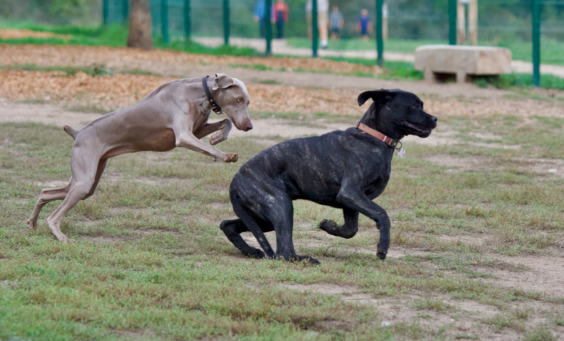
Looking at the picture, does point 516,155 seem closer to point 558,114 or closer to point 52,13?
point 558,114

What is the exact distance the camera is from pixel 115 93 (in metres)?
13.7

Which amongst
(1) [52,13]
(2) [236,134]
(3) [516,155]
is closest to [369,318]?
(3) [516,155]

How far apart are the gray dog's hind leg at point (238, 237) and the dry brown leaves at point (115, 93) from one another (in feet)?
25.1

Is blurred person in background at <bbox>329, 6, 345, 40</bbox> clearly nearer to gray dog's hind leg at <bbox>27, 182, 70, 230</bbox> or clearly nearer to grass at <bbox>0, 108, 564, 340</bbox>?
grass at <bbox>0, 108, 564, 340</bbox>

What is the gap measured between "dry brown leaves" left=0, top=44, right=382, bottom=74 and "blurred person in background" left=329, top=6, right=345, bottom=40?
3960mm

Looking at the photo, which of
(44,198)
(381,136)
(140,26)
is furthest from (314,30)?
(381,136)

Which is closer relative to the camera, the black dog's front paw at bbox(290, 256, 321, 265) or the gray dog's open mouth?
the black dog's front paw at bbox(290, 256, 321, 265)

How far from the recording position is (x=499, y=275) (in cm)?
521

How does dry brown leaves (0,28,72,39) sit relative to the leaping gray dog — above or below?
above

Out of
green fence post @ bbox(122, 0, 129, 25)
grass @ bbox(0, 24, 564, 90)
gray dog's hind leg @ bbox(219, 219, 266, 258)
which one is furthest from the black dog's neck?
green fence post @ bbox(122, 0, 129, 25)

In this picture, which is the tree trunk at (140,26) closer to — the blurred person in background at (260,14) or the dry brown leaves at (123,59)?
the dry brown leaves at (123,59)

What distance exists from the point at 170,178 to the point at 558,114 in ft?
30.3

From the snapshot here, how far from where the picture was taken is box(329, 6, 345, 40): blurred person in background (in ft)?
85.0

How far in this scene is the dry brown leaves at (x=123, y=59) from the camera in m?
17.6
